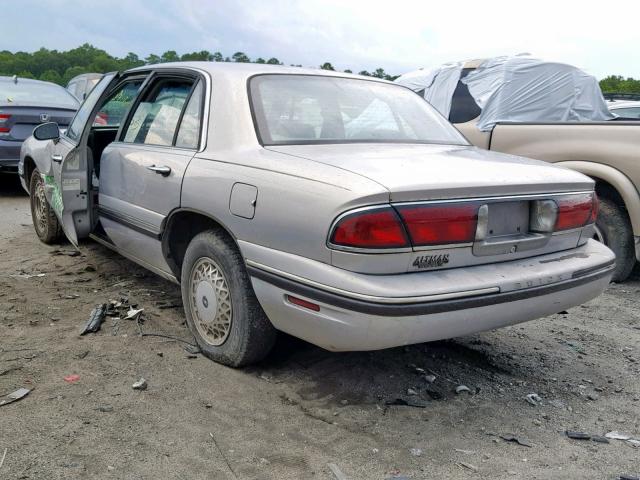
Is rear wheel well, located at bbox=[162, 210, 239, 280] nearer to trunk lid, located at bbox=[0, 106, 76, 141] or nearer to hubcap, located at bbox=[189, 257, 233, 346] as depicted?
hubcap, located at bbox=[189, 257, 233, 346]

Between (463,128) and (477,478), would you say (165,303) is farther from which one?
(463,128)

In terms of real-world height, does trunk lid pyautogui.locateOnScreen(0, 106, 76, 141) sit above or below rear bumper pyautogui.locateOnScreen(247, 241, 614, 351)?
above

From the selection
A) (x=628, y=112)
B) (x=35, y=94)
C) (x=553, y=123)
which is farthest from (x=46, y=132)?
(x=628, y=112)

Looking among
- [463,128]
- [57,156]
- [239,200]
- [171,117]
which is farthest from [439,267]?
[463,128]

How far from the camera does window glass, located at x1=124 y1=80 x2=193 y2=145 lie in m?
3.88

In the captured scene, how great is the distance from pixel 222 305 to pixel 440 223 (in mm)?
1288

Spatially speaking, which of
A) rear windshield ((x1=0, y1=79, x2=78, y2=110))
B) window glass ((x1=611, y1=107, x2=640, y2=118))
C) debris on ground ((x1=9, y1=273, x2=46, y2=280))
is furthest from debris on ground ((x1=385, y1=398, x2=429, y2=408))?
rear windshield ((x1=0, y1=79, x2=78, y2=110))

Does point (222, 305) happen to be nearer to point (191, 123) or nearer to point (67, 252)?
point (191, 123)

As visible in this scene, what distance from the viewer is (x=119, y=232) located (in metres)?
4.29

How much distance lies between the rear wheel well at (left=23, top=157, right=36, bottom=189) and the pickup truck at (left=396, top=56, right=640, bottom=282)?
173 inches

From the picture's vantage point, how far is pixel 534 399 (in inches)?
126

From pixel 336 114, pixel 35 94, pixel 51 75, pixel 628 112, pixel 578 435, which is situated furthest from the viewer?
pixel 51 75

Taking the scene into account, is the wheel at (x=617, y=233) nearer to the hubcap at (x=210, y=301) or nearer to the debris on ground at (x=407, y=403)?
the debris on ground at (x=407, y=403)

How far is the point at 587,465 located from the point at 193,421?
1.67 metres
